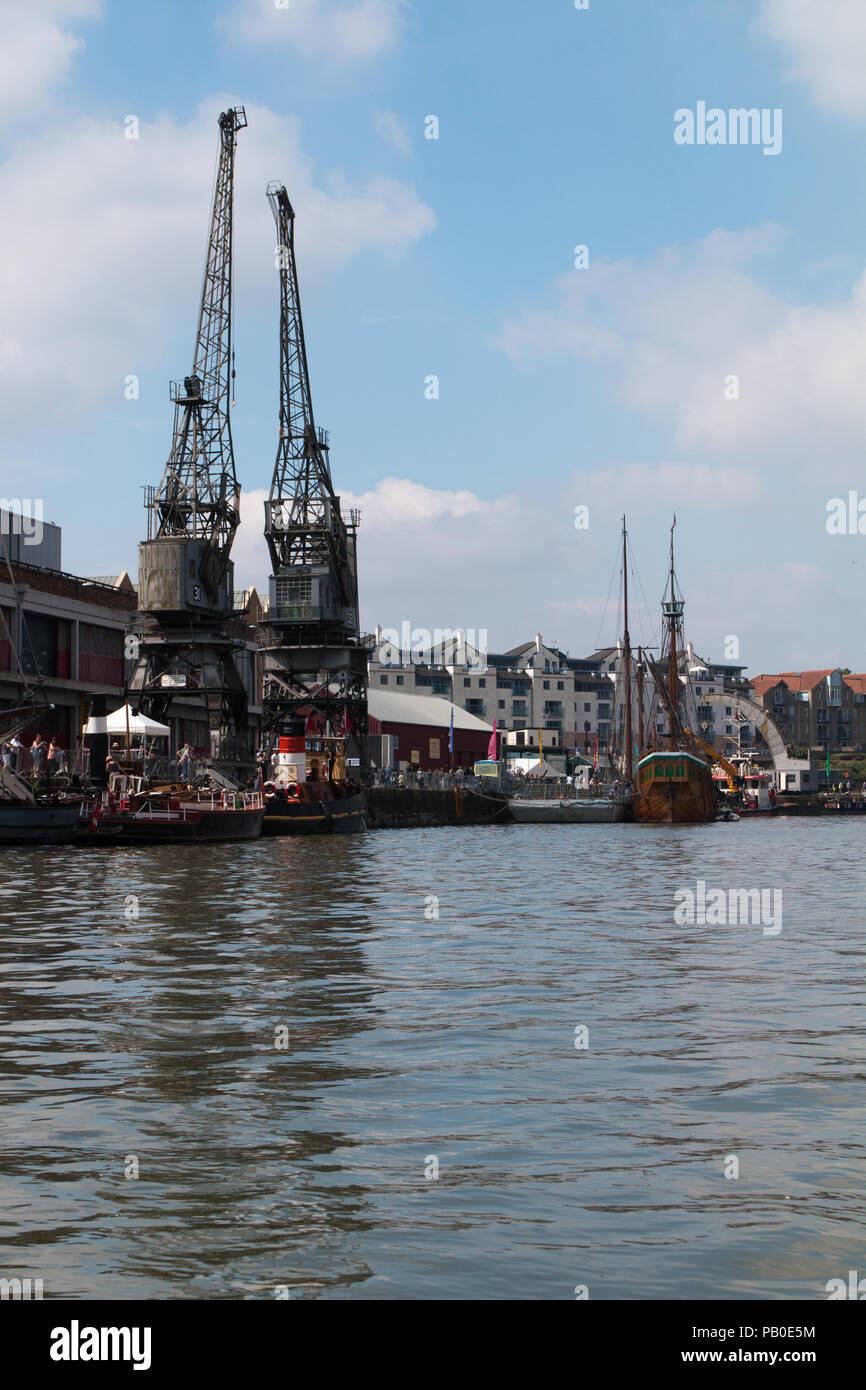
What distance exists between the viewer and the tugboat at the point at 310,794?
60.1 meters

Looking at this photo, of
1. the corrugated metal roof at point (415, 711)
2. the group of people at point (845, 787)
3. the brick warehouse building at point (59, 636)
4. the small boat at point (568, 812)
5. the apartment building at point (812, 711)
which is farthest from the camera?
the apartment building at point (812, 711)

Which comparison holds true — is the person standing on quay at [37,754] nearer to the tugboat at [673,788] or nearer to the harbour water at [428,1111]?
the harbour water at [428,1111]

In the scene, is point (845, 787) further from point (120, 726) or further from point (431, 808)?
point (120, 726)

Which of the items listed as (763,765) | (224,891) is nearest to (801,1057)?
(224,891)

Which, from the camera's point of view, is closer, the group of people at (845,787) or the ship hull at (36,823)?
the ship hull at (36,823)

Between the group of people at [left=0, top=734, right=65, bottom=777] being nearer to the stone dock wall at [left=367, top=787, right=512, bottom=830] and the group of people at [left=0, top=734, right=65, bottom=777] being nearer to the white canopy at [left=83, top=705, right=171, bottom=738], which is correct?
the white canopy at [left=83, top=705, right=171, bottom=738]

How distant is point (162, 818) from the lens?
47.5 metres

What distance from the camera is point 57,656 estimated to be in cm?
7006

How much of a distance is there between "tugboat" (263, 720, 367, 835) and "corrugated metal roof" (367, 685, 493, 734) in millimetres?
43424

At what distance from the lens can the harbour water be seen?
7098 mm

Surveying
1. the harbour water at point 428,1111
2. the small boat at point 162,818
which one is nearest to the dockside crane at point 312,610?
the small boat at point 162,818

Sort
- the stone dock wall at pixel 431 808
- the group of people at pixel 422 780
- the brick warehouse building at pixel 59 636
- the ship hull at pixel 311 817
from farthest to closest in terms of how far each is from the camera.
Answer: the group of people at pixel 422 780 → the stone dock wall at pixel 431 808 → the brick warehouse building at pixel 59 636 → the ship hull at pixel 311 817

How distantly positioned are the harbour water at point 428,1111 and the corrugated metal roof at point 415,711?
306 ft
